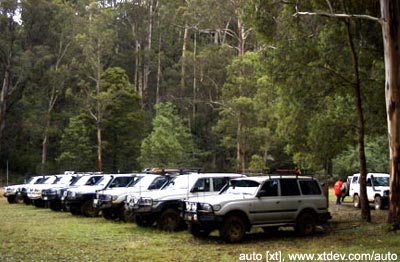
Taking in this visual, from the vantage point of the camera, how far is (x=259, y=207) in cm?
1502

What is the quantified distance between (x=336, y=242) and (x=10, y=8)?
139 ft

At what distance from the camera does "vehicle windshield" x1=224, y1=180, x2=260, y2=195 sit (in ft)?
50.4

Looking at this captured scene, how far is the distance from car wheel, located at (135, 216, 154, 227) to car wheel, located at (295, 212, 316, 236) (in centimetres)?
443

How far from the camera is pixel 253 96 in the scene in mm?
43219

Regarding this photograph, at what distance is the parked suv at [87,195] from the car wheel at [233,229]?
824cm

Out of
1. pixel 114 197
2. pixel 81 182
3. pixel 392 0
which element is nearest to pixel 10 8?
pixel 81 182

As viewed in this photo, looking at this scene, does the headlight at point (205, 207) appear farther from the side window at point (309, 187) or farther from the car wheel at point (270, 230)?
the side window at point (309, 187)

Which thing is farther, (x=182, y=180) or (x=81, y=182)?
(x=81, y=182)

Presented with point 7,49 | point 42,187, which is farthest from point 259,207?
point 7,49

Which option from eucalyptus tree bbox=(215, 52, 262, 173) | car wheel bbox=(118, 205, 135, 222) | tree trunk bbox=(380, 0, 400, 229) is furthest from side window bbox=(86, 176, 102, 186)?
eucalyptus tree bbox=(215, 52, 262, 173)

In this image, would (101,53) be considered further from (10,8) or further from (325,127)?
(325,127)

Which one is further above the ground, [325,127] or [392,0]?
[392,0]

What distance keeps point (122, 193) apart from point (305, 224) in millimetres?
7103

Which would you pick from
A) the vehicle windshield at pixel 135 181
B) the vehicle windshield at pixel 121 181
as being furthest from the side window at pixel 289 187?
the vehicle windshield at pixel 121 181
